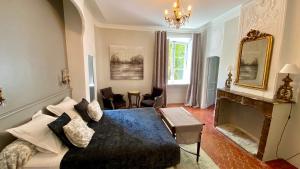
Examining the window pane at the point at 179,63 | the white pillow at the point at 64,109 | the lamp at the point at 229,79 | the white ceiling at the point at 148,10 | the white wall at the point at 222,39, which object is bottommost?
the white pillow at the point at 64,109

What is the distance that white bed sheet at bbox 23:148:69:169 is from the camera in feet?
4.84

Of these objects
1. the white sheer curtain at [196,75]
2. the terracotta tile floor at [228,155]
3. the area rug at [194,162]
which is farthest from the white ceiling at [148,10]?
the area rug at [194,162]

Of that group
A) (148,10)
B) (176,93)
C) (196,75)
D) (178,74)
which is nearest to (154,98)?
(176,93)

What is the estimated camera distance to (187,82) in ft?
18.7

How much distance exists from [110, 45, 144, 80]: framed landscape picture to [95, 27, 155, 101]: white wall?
0.46ft

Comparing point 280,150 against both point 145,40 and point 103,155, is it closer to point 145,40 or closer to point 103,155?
point 103,155

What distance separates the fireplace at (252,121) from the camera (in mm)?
2439

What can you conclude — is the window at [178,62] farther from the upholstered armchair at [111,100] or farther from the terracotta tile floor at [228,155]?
the terracotta tile floor at [228,155]

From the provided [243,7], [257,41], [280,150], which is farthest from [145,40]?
[280,150]

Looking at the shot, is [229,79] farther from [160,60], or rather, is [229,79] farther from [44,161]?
[44,161]

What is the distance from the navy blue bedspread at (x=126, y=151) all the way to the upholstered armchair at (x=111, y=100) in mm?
1987

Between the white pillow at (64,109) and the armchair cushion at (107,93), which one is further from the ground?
the white pillow at (64,109)

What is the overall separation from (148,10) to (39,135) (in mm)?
3373

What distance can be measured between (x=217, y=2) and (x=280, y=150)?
3.19 m
